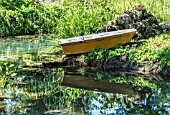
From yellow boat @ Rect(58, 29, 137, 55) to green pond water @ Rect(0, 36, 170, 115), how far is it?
27.9 inches

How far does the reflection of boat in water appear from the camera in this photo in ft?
27.7

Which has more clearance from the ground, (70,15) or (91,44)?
(70,15)

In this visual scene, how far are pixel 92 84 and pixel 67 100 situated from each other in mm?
1486

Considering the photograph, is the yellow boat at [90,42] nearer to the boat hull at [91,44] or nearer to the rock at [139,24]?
the boat hull at [91,44]

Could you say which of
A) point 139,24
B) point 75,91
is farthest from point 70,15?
point 75,91

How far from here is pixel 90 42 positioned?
11.1m

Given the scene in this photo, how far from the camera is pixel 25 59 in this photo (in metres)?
12.2

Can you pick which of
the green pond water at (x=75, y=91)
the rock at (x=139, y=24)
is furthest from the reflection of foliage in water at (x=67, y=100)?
the rock at (x=139, y=24)

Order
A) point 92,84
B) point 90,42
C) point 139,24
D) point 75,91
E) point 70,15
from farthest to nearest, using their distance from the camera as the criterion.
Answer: point 70,15, point 139,24, point 90,42, point 92,84, point 75,91

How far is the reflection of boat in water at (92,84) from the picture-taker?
332 inches

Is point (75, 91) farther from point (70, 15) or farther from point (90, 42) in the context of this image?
point (70, 15)

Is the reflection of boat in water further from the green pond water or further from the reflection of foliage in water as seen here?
the reflection of foliage in water

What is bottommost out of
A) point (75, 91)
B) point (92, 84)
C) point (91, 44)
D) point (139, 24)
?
point (75, 91)

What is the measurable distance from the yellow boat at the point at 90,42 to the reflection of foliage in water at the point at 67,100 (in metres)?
1.75
